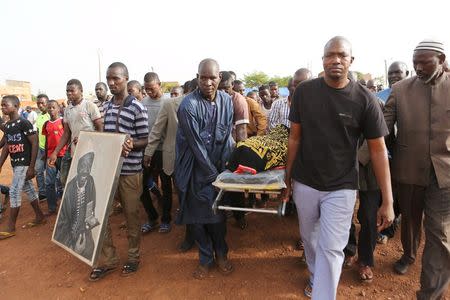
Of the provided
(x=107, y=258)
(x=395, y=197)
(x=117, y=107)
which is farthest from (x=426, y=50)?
(x=107, y=258)

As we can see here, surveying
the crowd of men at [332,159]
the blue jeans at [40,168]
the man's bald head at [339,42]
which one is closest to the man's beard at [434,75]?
the crowd of men at [332,159]

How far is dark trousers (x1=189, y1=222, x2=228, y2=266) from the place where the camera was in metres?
3.29

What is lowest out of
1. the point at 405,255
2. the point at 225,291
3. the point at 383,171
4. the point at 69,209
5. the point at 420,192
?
the point at 225,291

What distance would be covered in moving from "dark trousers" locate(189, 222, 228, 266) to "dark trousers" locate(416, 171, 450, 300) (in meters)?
1.74

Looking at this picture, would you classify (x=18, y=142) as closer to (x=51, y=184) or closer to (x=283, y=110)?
(x=51, y=184)

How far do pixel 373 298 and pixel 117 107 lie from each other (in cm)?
290

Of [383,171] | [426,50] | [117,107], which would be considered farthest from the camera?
[117,107]

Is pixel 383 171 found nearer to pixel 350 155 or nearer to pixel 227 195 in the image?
pixel 350 155


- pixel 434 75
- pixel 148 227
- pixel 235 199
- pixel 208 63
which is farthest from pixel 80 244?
pixel 434 75

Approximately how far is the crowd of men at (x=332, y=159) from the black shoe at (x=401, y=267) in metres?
0.01

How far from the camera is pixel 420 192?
277 centimetres

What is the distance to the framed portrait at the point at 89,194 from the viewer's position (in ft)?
9.95

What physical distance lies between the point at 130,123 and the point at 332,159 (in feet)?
6.41

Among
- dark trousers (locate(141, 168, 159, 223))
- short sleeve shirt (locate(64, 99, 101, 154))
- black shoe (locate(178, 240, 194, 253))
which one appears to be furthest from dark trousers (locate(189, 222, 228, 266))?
short sleeve shirt (locate(64, 99, 101, 154))
